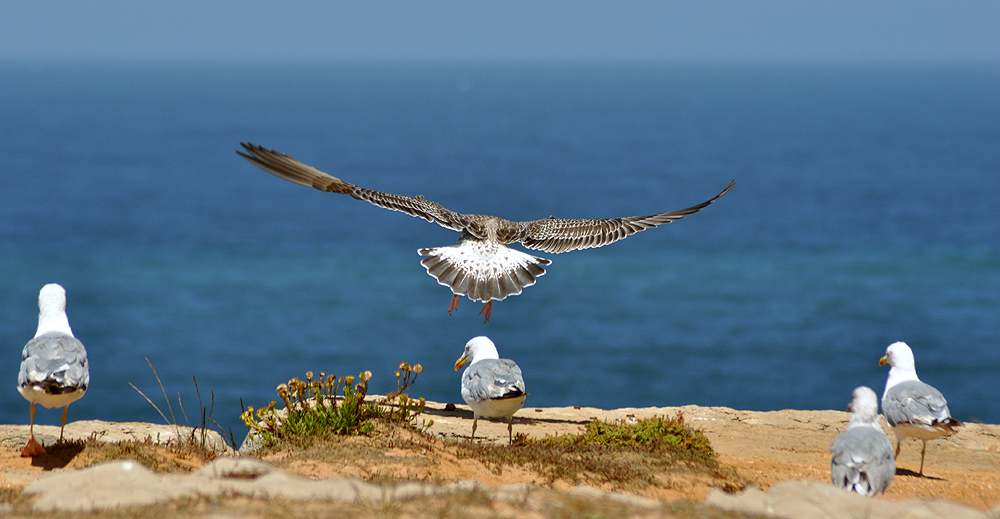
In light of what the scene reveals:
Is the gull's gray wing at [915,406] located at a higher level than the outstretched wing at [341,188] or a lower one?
lower

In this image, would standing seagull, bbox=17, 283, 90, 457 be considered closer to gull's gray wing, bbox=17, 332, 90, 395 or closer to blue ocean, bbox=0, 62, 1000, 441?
gull's gray wing, bbox=17, 332, 90, 395

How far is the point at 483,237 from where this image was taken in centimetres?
1193

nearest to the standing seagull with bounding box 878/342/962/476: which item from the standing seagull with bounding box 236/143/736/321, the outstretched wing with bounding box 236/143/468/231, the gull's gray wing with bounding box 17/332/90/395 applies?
the standing seagull with bounding box 236/143/736/321

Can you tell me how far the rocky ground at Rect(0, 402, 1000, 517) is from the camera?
20.2 feet

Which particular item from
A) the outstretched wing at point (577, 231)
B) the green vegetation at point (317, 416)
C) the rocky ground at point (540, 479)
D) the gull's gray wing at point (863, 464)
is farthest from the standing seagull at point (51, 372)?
the gull's gray wing at point (863, 464)

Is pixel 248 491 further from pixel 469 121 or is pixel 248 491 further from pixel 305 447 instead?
pixel 469 121

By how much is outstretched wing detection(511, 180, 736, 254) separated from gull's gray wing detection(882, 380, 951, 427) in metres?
3.69

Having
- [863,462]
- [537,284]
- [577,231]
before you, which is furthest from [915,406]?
[537,284]

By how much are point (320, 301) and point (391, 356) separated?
13.9 m

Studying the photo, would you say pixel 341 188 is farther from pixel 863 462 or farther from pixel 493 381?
pixel 863 462

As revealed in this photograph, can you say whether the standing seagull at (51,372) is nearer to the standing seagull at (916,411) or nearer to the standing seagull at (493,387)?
the standing seagull at (493,387)

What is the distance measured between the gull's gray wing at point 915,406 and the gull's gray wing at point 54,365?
8001mm

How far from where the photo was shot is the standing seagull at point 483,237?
36.9ft

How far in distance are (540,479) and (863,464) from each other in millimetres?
2672
